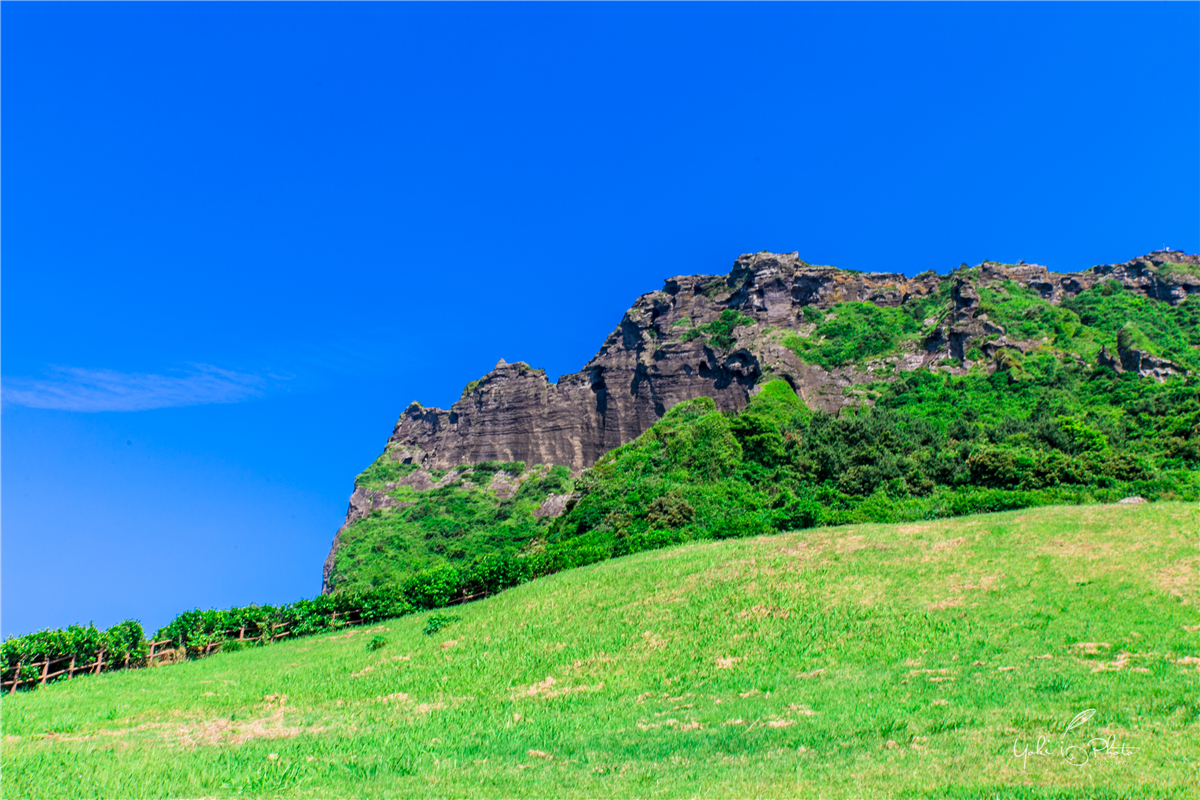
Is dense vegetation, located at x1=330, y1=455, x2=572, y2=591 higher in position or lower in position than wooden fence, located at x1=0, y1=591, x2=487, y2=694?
higher

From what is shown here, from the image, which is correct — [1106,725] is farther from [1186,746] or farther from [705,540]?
[705,540]

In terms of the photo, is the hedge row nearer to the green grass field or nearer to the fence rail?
the fence rail

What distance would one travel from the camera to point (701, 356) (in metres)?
91.4

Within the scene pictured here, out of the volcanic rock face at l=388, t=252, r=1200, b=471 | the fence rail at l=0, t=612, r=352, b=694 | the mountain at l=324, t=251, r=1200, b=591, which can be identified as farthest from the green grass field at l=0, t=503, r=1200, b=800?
the volcanic rock face at l=388, t=252, r=1200, b=471

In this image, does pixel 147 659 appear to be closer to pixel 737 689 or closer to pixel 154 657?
pixel 154 657

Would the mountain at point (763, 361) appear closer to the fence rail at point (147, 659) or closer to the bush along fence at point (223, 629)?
the bush along fence at point (223, 629)

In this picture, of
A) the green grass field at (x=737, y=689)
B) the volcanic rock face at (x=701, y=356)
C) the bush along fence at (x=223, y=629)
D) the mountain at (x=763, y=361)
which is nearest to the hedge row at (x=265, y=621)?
the bush along fence at (x=223, y=629)

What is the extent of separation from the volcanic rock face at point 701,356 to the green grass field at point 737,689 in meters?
47.9

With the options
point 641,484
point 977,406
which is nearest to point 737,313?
point 977,406

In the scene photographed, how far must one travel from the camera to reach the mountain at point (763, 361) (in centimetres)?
7444

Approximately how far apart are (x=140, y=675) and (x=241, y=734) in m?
13.6

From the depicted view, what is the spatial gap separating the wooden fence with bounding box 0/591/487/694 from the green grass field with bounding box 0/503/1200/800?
72.6 inches

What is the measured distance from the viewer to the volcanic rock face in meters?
80.1

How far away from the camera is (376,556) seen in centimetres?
8419
